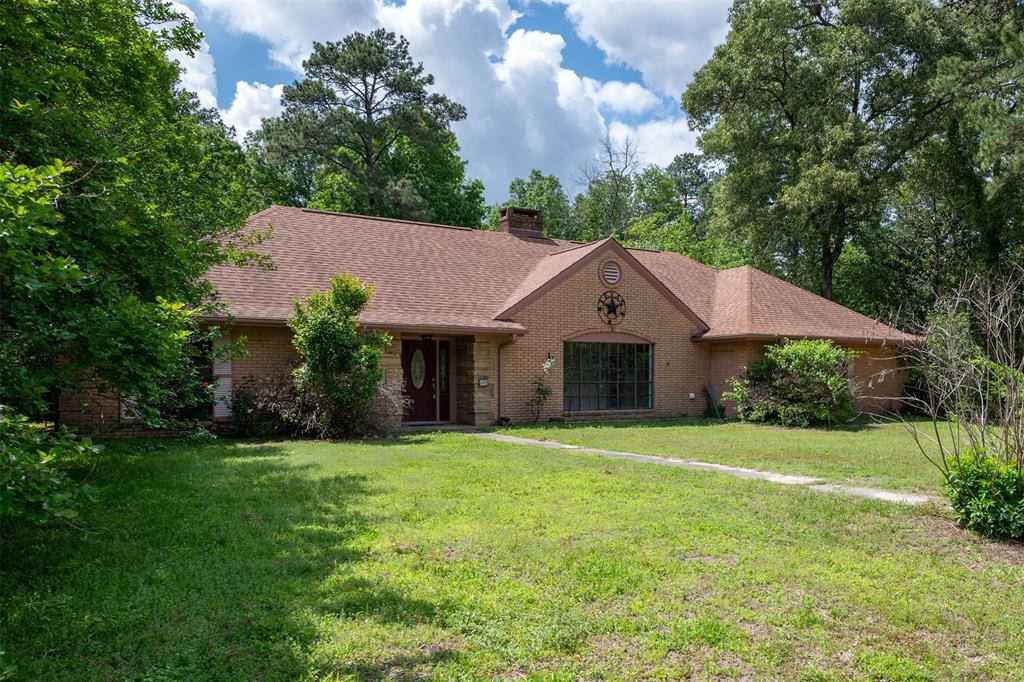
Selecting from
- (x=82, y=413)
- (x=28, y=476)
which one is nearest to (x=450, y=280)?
(x=82, y=413)

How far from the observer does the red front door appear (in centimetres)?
1669

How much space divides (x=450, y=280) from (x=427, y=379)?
2.92 meters

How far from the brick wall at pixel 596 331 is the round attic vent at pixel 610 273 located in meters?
0.14

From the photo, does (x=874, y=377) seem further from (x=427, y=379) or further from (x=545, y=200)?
(x=545, y=200)

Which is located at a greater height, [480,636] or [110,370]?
[110,370]

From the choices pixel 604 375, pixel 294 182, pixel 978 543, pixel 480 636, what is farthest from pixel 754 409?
pixel 294 182

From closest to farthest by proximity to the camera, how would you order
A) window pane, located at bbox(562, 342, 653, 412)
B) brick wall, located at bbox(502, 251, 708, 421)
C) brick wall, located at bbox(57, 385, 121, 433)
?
brick wall, located at bbox(57, 385, 121, 433) < brick wall, located at bbox(502, 251, 708, 421) < window pane, located at bbox(562, 342, 653, 412)

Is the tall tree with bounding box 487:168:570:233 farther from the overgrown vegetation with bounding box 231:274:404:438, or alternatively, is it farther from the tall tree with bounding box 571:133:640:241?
the overgrown vegetation with bounding box 231:274:404:438

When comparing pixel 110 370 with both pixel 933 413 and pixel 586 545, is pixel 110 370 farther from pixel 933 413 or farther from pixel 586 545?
pixel 933 413

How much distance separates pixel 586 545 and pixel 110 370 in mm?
4495

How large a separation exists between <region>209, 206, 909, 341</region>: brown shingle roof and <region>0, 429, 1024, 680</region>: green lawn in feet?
26.3

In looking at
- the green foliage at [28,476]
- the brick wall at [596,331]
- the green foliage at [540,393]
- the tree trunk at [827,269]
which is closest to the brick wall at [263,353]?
the brick wall at [596,331]

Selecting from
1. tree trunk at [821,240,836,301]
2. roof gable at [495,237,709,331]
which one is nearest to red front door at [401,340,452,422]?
roof gable at [495,237,709,331]

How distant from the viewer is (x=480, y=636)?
3.97 metres
